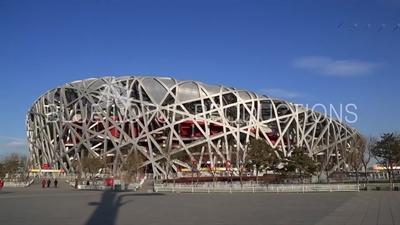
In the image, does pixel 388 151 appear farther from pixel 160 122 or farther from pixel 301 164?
pixel 160 122

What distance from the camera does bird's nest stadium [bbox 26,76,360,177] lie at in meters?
68.4

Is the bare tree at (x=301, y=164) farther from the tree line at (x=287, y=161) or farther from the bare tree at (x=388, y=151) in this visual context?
the bare tree at (x=388, y=151)

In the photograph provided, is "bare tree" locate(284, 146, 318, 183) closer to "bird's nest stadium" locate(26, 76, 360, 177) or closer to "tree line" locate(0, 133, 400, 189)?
"tree line" locate(0, 133, 400, 189)

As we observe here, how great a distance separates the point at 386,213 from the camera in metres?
15.8

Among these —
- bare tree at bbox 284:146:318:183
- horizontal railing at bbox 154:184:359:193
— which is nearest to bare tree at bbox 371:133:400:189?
bare tree at bbox 284:146:318:183

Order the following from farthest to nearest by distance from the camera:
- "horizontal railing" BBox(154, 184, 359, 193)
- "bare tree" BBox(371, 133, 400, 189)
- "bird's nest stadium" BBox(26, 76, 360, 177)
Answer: "bird's nest stadium" BBox(26, 76, 360, 177) → "bare tree" BBox(371, 133, 400, 189) → "horizontal railing" BBox(154, 184, 359, 193)

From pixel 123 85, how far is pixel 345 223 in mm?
62247

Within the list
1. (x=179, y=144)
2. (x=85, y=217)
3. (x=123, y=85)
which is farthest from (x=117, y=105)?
(x=85, y=217)

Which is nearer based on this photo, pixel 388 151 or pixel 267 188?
pixel 267 188

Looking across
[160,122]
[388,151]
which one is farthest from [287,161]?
[160,122]

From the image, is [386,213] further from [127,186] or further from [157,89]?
[157,89]

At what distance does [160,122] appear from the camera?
69562 mm

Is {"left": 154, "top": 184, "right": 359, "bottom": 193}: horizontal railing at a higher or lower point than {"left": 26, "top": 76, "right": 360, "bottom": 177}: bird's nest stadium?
lower

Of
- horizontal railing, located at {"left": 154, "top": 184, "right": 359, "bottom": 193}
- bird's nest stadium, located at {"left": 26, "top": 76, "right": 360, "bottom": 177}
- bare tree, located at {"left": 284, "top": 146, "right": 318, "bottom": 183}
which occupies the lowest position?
horizontal railing, located at {"left": 154, "top": 184, "right": 359, "bottom": 193}
